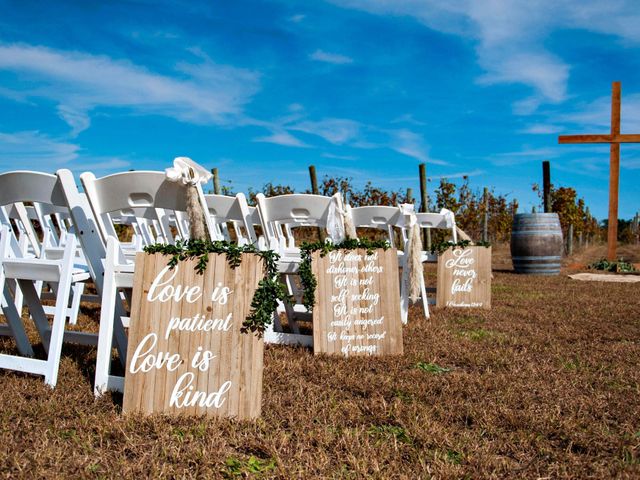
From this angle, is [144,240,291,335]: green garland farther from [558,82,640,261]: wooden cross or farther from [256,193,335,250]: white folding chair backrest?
[558,82,640,261]: wooden cross

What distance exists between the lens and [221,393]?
2145 mm

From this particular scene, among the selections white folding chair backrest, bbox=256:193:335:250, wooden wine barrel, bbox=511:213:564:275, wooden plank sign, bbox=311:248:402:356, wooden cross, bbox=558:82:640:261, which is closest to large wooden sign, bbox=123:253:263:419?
wooden plank sign, bbox=311:248:402:356

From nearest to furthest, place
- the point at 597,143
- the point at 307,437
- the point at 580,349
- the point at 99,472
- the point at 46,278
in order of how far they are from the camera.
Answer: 1. the point at 99,472
2. the point at 307,437
3. the point at 46,278
4. the point at 580,349
5. the point at 597,143

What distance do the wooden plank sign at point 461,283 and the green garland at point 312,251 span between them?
2.14 meters

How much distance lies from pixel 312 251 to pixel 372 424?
1351 mm

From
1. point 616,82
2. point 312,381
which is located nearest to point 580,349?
point 312,381

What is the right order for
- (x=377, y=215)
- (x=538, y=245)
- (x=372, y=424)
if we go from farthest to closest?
(x=538, y=245), (x=377, y=215), (x=372, y=424)

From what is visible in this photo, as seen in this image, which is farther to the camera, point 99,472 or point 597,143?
point 597,143

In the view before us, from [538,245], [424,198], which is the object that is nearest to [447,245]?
[538,245]

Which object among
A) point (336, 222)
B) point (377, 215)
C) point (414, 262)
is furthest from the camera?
point (377, 215)

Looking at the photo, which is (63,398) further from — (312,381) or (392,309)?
(392,309)

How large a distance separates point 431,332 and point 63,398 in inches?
96.7

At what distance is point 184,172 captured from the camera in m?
2.52

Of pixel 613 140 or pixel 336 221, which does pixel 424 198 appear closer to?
pixel 613 140
